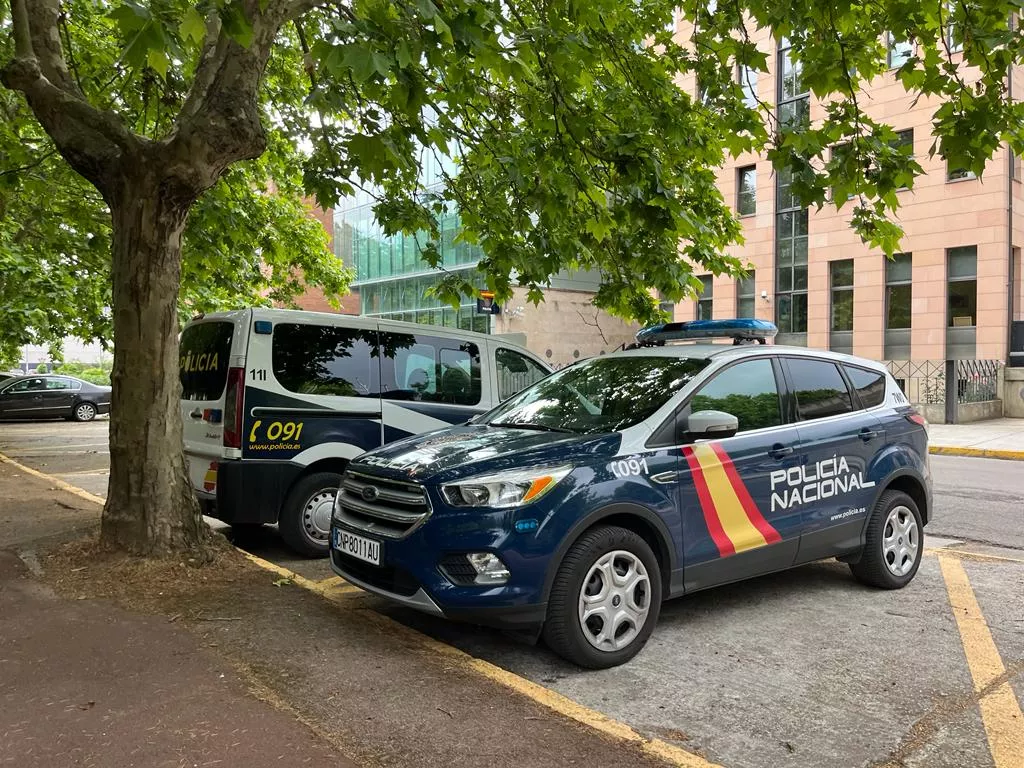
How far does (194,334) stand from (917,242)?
2534 cm

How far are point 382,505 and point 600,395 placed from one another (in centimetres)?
154

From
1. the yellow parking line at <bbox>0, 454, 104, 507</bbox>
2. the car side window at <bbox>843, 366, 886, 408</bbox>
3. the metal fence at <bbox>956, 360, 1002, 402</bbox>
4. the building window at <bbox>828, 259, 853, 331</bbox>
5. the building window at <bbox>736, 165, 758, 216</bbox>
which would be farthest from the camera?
the building window at <bbox>736, 165, 758, 216</bbox>

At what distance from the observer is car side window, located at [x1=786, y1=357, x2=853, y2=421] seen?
5.15 meters

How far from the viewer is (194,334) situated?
6.75 metres

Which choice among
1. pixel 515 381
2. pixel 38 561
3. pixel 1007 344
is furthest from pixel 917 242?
pixel 38 561

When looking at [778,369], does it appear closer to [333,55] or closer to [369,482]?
[369,482]

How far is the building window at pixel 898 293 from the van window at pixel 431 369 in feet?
76.1

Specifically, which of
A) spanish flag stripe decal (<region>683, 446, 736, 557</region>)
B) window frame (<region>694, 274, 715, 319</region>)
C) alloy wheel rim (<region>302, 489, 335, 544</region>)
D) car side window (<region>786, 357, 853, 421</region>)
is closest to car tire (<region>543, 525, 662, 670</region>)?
spanish flag stripe decal (<region>683, 446, 736, 557</region>)

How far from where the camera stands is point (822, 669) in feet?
13.3

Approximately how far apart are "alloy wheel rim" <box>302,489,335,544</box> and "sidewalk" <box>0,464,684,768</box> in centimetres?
114

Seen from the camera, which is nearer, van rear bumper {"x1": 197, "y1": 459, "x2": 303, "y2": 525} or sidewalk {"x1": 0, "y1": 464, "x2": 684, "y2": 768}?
sidewalk {"x1": 0, "y1": 464, "x2": 684, "y2": 768}

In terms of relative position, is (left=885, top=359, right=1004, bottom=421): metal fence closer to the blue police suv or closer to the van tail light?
the blue police suv

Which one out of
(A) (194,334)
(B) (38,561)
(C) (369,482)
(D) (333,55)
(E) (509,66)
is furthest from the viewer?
(A) (194,334)

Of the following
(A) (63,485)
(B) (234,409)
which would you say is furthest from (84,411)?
(B) (234,409)
